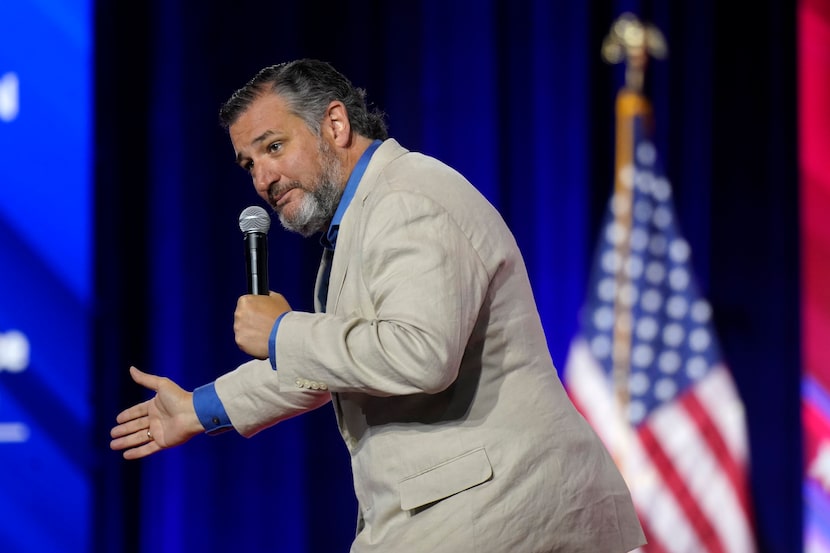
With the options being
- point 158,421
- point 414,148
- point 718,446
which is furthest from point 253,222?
point 718,446

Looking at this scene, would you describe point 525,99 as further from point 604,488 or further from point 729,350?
point 604,488

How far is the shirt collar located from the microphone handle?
0.35 ft

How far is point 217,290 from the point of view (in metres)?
2.79

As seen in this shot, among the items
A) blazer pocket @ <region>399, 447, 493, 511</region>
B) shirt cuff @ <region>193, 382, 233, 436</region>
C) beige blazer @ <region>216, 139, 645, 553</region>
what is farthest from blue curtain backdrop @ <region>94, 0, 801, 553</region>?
blazer pocket @ <region>399, 447, 493, 511</region>

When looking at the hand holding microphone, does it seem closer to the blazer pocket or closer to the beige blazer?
the beige blazer

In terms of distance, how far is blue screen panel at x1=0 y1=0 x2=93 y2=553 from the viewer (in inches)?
99.9

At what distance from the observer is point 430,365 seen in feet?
4.08

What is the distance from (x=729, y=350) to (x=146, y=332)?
2191mm

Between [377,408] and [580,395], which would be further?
[580,395]

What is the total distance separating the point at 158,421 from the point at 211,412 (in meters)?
0.11

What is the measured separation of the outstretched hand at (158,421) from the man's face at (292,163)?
1.25ft

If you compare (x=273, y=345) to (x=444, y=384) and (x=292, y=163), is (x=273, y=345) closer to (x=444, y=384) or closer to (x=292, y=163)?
(x=444, y=384)

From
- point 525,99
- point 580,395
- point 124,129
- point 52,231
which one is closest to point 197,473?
point 52,231

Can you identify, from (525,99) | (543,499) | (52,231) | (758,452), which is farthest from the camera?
(758,452)
